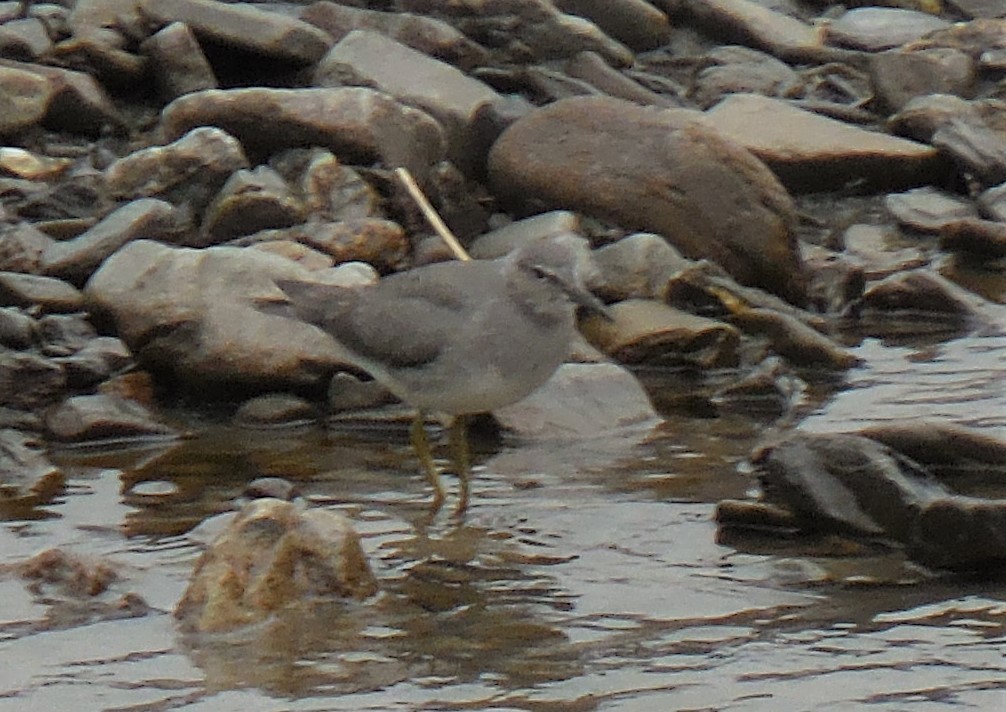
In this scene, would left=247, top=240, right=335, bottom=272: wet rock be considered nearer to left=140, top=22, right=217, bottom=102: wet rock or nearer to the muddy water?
the muddy water

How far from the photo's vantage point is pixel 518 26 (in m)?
11.3

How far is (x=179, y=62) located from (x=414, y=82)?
119 cm

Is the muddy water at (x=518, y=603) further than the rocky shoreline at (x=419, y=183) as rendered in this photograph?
No

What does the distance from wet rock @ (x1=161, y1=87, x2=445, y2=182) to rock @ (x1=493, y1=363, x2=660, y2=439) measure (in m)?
2.16

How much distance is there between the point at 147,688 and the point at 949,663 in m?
1.95

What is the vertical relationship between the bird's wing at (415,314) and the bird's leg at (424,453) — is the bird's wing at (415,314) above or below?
above

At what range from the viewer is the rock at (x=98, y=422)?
7.07m

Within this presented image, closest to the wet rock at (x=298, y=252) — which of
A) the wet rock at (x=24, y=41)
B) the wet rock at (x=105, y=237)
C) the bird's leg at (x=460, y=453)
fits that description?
the wet rock at (x=105, y=237)

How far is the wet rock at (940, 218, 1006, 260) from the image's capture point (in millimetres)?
9719

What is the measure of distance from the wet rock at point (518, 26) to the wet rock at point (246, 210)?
290 centimetres

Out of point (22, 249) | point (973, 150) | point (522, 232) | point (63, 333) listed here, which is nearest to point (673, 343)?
point (522, 232)

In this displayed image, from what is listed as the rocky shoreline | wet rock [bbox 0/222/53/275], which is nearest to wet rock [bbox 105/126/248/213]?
the rocky shoreline

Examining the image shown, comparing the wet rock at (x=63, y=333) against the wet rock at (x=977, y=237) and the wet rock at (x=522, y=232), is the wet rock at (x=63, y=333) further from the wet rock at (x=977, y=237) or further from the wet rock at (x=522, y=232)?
the wet rock at (x=977, y=237)

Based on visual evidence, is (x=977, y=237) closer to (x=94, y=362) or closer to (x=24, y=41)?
(x=94, y=362)
